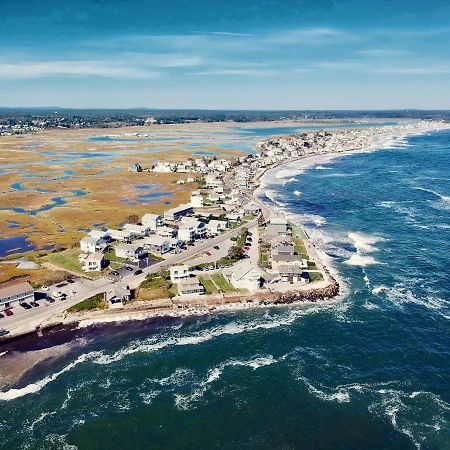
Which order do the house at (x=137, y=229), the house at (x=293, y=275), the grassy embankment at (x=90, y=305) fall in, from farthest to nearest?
the house at (x=137, y=229)
the house at (x=293, y=275)
the grassy embankment at (x=90, y=305)

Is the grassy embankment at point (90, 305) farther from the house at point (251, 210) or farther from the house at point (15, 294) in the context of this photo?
the house at point (251, 210)

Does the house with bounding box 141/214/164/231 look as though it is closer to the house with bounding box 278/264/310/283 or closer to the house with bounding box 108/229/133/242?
the house with bounding box 108/229/133/242

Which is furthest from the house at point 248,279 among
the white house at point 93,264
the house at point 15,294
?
the house at point 15,294

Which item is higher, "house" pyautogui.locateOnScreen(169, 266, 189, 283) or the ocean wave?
"house" pyautogui.locateOnScreen(169, 266, 189, 283)

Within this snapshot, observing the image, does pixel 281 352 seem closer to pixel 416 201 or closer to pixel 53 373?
pixel 53 373

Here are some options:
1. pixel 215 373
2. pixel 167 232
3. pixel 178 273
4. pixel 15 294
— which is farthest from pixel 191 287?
pixel 167 232

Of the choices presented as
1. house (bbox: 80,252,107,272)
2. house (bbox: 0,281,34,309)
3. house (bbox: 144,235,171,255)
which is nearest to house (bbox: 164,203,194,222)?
house (bbox: 144,235,171,255)

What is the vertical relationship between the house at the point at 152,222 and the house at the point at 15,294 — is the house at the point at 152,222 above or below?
above
